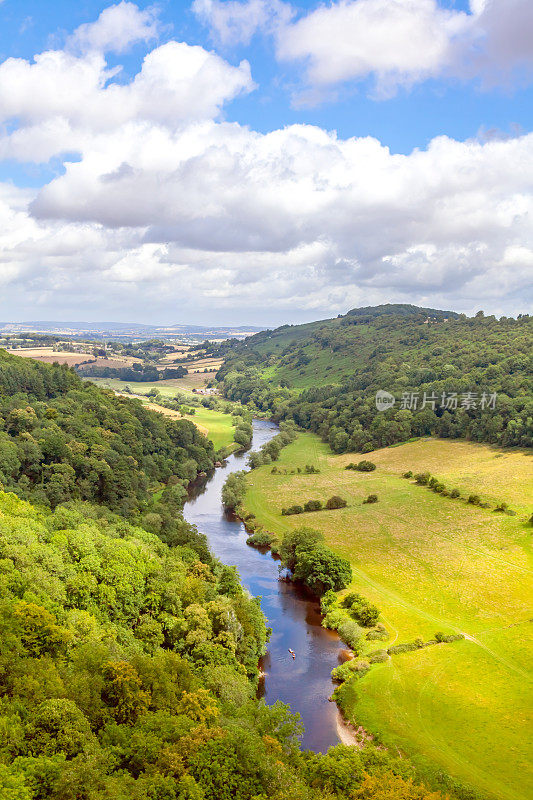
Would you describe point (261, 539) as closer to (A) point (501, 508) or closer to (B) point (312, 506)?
(B) point (312, 506)

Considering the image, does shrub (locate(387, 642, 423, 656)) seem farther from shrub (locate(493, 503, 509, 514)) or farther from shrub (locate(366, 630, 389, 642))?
shrub (locate(493, 503, 509, 514))

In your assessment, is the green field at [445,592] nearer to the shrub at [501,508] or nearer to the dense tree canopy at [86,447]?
the shrub at [501,508]

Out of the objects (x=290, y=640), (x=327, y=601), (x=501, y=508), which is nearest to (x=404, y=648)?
(x=290, y=640)

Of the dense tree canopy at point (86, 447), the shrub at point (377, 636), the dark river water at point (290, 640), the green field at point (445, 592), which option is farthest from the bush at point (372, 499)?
the shrub at point (377, 636)

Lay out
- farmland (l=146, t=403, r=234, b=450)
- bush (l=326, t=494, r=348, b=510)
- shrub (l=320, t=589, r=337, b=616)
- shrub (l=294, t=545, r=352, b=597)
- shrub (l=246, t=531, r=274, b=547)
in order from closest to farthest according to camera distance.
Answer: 1. shrub (l=320, t=589, r=337, b=616)
2. shrub (l=294, t=545, r=352, b=597)
3. shrub (l=246, t=531, r=274, b=547)
4. bush (l=326, t=494, r=348, b=510)
5. farmland (l=146, t=403, r=234, b=450)

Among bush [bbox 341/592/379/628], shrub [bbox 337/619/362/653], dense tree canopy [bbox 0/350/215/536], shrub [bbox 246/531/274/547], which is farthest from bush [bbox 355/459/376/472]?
shrub [bbox 337/619/362/653]

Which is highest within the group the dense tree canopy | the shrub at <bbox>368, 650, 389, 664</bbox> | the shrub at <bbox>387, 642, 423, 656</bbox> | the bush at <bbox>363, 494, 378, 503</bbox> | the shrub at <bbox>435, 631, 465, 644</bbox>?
the dense tree canopy
